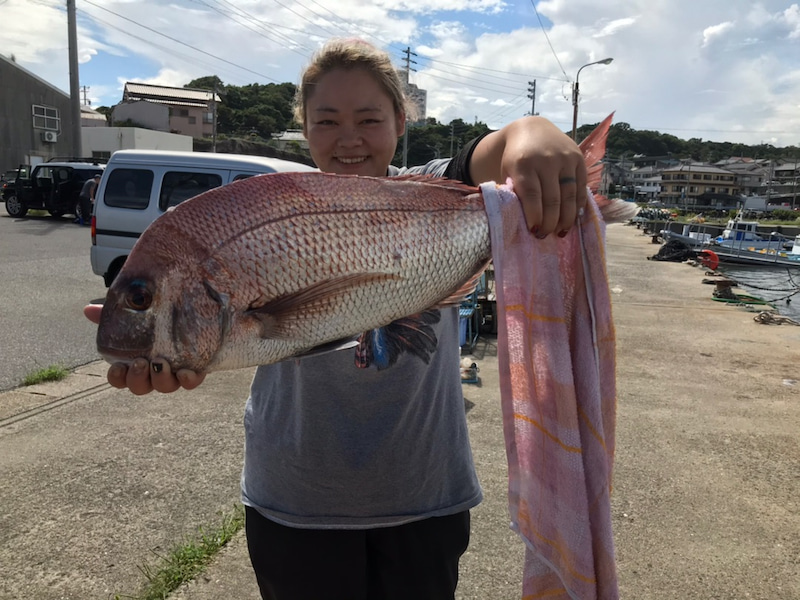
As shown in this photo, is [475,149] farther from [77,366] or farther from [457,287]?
[77,366]

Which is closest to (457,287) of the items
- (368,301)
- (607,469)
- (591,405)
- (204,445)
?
(368,301)

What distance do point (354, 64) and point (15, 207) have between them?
71.9 ft

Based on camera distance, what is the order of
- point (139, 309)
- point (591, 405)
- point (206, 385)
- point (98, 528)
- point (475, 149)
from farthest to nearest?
point (206, 385)
point (98, 528)
point (475, 149)
point (591, 405)
point (139, 309)

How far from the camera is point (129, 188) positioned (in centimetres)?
805

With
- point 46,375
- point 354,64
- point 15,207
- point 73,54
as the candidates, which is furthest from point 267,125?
point 354,64

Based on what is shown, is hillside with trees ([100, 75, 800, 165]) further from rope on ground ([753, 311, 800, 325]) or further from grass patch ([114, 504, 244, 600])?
grass patch ([114, 504, 244, 600])

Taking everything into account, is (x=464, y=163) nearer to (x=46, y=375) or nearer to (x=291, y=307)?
(x=291, y=307)

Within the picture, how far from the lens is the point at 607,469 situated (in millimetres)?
1236

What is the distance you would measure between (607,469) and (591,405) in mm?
145

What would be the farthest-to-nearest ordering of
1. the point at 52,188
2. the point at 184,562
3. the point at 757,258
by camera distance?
1. the point at 757,258
2. the point at 52,188
3. the point at 184,562

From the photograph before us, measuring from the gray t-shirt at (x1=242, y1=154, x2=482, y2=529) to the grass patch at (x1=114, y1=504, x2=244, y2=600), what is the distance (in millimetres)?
1262

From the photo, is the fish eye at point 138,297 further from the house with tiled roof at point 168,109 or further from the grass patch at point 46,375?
the house with tiled roof at point 168,109

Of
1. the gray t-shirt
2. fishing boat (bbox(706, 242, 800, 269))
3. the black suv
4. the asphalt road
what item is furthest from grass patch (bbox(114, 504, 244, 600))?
fishing boat (bbox(706, 242, 800, 269))

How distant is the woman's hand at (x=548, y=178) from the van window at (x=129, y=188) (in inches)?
307
